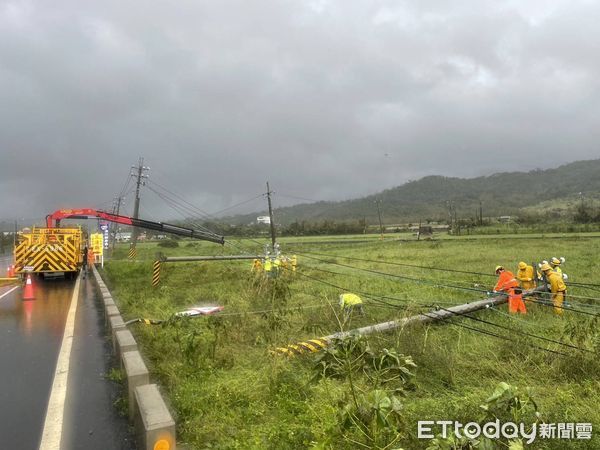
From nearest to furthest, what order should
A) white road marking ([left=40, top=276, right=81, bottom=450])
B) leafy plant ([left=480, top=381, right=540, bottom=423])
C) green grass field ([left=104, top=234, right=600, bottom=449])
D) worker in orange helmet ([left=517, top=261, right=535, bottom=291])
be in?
leafy plant ([left=480, top=381, right=540, bottom=423]) < green grass field ([left=104, top=234, right=600, bottom=449]) < white road marking ([left=40, top=276, right=81, bottom=450]) < worker in orange helmet ([left=517, top=261, right=535, bottom=291])

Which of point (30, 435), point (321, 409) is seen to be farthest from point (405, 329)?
point (30, 435)

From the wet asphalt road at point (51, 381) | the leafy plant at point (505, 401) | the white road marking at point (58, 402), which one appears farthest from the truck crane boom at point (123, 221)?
the leafy plant at point (505, 401)

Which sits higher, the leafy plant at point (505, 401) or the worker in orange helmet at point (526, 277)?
the leafy plant at point (505, 401)

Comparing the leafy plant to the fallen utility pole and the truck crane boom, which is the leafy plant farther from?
the truck crane boom

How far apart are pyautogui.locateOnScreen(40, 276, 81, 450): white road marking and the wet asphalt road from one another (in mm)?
56

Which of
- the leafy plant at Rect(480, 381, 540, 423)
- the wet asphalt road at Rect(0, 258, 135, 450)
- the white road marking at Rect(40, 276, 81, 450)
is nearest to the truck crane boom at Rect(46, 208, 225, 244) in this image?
the wet asphalt road at Rect(0, 258, 135, 450)

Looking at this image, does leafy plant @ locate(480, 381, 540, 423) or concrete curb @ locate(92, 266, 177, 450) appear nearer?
leafy plant @ locate(480, 381, 540, 423)

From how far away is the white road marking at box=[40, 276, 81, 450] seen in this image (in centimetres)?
405

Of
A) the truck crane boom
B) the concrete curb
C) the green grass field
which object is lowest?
the green grass field

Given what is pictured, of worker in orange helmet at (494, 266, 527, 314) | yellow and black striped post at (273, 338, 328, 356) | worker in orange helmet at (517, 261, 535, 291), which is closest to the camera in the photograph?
yellow and black striped post at (273, 338, 328, 356)

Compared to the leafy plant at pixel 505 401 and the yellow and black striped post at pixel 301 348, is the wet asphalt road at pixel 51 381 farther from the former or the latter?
the leafy plant at pixel 505 401

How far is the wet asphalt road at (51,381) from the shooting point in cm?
415

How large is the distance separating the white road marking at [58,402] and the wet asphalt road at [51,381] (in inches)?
2.2

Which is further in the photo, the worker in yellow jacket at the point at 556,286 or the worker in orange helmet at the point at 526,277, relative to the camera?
the worker in orange helmet at the point at 526,277
